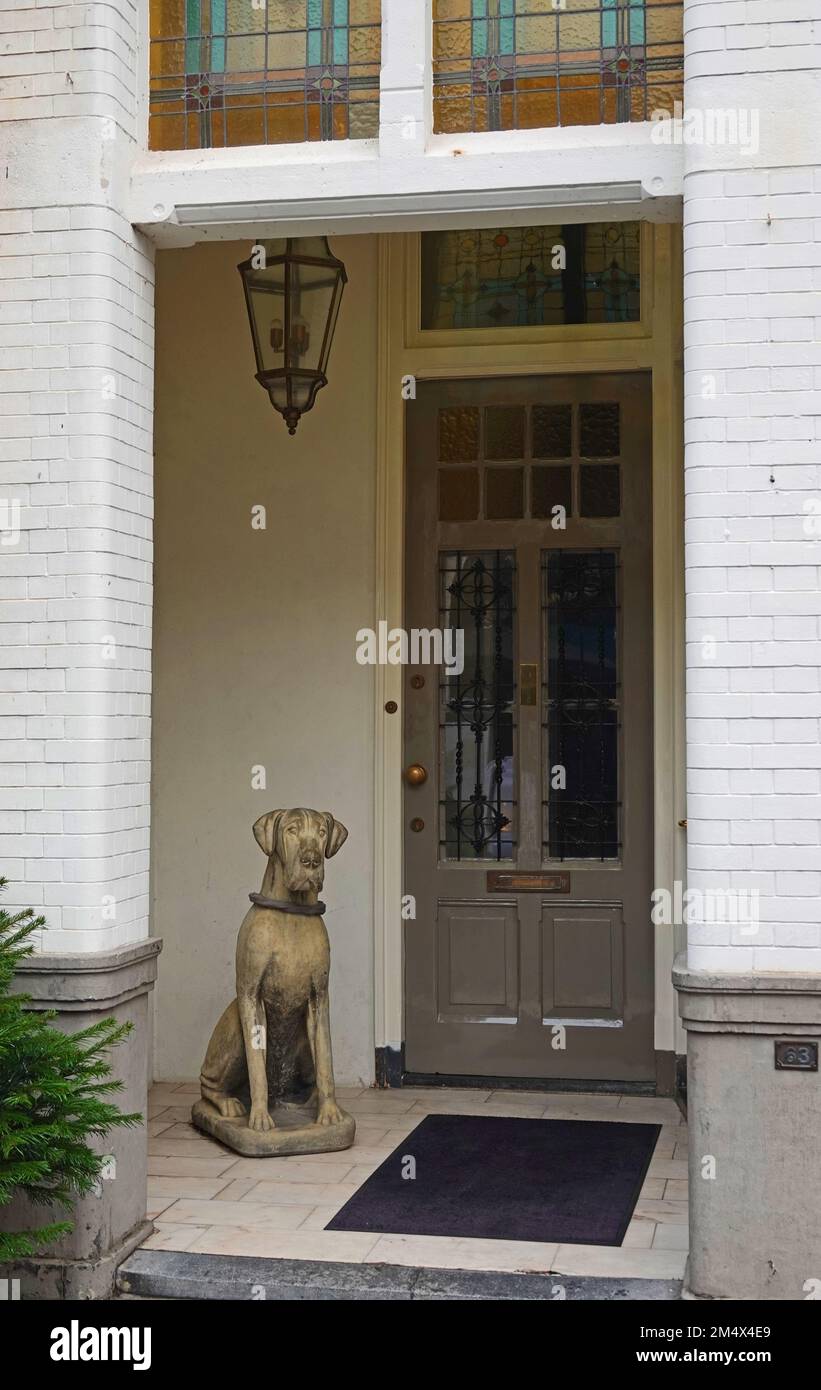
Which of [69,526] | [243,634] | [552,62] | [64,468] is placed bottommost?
[243,634]

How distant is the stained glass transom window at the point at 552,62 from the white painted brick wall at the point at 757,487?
0.30m


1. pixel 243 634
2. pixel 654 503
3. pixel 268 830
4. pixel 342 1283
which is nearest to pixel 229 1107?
pixel 268 830

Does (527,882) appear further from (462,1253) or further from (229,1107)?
(462,1253)

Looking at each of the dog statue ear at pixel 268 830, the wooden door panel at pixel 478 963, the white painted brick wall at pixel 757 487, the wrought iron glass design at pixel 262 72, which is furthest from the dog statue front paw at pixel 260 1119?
the wrought iron glass design at pixel 262 72

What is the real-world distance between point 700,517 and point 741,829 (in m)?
0.79

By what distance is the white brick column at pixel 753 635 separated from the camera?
372 cm

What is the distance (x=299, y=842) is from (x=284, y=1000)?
587 millimetres

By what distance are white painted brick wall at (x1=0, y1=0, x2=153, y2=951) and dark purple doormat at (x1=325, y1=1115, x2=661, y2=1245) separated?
1.27 meters

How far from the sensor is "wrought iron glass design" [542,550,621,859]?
6102 millimetres

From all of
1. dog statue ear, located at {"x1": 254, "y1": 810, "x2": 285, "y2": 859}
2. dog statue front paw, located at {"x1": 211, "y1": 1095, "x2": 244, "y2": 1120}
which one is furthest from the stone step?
dog statue ear, located at {"x1": 254, "y1": 810, "x2": 285, "y2": 859}

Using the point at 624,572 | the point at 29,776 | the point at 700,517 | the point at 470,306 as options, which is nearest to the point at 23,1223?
the point at 29,776

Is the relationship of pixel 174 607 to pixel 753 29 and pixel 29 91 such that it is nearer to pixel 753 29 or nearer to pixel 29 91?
pixel 29 91

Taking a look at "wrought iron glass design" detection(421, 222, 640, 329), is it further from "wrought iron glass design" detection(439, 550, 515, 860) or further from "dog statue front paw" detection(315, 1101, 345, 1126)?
"dog statue front paw" detection(315, 1101, 345, 1126)

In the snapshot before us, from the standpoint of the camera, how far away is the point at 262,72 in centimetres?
440
